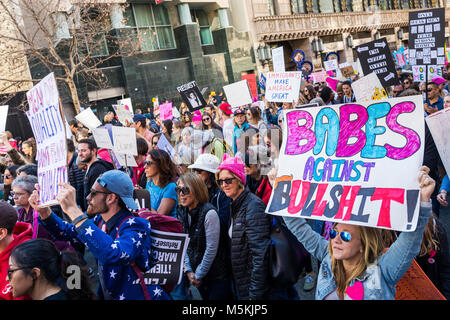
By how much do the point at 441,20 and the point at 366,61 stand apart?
1383mm

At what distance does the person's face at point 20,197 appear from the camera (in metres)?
3.56

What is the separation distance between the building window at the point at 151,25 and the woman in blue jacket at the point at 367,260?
20065 millimetres

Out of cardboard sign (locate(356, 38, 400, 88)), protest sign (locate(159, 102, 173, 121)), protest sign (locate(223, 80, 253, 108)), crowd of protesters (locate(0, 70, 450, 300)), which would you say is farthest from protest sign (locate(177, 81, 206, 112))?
crowd of protesters (locate(0, 70, 450, 300))

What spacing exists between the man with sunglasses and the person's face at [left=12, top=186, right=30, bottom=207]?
1.16m

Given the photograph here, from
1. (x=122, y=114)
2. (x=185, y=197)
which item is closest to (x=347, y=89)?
(x=122, y=114)

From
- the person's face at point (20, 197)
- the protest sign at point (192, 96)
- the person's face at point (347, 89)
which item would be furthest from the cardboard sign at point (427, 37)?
the person's face at point (20, 197)

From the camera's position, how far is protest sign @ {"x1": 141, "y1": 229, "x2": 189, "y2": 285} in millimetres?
2750

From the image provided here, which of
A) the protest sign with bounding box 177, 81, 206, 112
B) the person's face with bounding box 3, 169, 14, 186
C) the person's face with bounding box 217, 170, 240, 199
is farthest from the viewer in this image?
the protest sign with bounding box 177, 81, 206, 112

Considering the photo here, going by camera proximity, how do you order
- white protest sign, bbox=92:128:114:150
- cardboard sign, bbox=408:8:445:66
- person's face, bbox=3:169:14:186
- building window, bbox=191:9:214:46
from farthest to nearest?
building window, bbox=191:9:214:46 → cardboard sign, bbox=408:8:445:66 → white protest sign, bbox=92:128:114:150 → person's face, bbox=3:169:14:186

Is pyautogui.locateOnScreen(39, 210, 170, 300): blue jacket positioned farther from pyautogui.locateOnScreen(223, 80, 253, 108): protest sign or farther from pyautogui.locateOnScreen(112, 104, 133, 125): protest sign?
pyautogui.locateOnScreen(112, 104, 133, 125): protest sign

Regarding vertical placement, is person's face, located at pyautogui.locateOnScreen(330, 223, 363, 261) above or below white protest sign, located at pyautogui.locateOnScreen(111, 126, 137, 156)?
below

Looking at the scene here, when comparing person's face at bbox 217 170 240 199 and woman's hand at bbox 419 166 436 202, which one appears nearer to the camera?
woman's hand at bbox 419 166 436 202

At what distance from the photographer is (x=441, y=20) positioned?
Answer: 6.72m

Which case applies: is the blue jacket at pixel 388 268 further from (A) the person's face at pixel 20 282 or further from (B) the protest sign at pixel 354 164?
(A) the person's face at pixel 20 282
